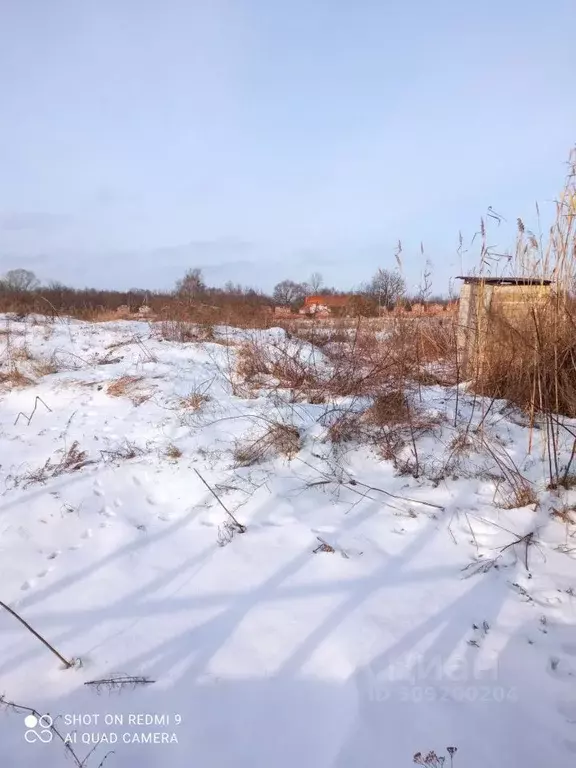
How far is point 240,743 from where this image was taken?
1622mm

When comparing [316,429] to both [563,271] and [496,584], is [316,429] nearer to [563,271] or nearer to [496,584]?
[496,584]

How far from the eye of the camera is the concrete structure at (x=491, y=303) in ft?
11.7

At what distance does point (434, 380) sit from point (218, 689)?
14.0 feet

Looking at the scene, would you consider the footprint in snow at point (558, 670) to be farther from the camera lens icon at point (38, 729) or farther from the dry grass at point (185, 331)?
the dry grass at point (185, 331)

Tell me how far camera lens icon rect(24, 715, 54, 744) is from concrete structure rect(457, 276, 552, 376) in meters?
3.49

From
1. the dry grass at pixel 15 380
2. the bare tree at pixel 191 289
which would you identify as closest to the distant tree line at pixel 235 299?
the bare tree at pixel 191 289

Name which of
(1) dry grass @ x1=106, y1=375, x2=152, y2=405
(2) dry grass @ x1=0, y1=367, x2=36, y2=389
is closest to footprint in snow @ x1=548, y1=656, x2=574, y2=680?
(1) dry grass @ x1=106, y1=375, x2=152, y2=405

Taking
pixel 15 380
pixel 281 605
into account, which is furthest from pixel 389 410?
pixel 15 380

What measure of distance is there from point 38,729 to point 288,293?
59.6 ft

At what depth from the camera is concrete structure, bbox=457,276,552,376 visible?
11.7ft

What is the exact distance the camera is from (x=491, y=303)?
421 cm

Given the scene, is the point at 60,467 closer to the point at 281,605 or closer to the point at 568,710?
the point at 281,605

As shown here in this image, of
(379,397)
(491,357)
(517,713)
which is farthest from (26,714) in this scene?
(491,357)

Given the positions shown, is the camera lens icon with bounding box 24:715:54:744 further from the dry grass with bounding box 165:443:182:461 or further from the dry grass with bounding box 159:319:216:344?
the dry grass with bounding box 159:319:216:344
